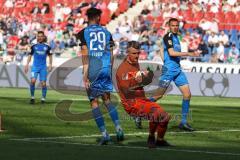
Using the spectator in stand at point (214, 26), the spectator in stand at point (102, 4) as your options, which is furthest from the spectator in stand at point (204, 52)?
the spectator in stand at point (102, 4)

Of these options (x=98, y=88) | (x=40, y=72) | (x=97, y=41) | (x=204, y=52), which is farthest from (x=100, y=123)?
(x=204, y=52)

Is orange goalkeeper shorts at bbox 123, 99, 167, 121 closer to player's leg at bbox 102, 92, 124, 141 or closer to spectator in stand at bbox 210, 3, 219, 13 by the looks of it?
player's leg at bbox 102, 92, 124, 141

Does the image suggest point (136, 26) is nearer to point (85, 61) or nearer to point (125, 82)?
point (85, 61)

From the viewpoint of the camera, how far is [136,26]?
39594 mm

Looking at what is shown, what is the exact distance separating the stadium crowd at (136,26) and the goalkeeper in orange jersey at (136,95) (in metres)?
20.3

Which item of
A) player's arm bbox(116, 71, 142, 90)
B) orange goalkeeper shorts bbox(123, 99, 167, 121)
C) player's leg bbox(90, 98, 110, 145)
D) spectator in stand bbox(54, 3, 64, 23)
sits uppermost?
spectator in stand bbox(54, 3, 64, 23)

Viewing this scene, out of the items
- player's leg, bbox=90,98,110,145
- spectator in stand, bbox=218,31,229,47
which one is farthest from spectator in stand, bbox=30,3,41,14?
player's leg, bbox=90,98,110,145

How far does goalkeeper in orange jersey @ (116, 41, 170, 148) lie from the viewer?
13.3 m

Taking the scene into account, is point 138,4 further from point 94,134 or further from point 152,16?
point 94,134

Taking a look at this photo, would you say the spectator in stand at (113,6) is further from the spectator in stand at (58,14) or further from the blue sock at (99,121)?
the blue sock at (99,121)

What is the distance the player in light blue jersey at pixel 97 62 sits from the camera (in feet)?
45.5

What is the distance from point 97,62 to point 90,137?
165cm

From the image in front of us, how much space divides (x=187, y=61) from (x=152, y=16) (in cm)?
521

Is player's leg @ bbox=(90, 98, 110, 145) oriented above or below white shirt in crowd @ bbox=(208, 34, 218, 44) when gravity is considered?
below
